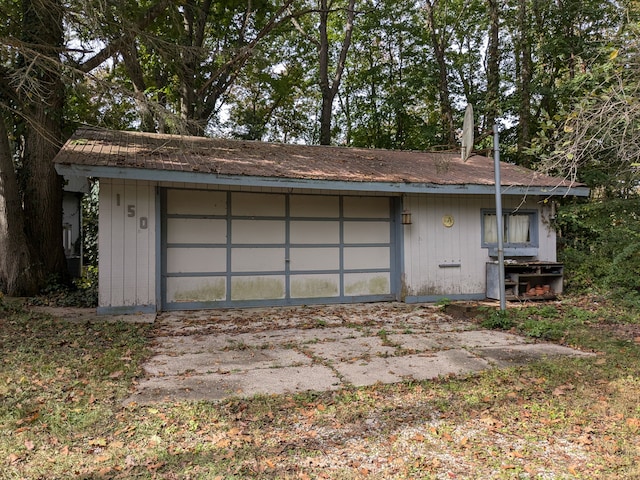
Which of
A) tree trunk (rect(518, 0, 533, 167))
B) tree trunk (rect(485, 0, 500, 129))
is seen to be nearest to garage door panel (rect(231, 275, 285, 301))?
tree trunk (rect(518, 0, 533, 167))

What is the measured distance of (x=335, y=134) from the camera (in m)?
20.9

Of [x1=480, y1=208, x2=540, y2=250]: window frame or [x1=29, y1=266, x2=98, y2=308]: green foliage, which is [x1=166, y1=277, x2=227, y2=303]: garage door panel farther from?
[x1=480, y1=208, x2=540, y2=250]: window frame

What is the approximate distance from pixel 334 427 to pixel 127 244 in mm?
5162

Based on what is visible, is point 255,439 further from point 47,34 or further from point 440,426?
point 47,34

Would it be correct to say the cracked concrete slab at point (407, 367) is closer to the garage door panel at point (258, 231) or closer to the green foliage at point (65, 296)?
the garage door panel at point (258, 231)

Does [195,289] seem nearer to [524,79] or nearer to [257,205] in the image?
[257,205]

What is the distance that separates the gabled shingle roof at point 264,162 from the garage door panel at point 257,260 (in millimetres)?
1516

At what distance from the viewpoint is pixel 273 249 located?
8008mm

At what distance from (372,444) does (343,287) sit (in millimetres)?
5800

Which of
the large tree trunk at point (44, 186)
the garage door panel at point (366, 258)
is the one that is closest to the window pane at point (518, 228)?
the garage door panel at point (366, 258)

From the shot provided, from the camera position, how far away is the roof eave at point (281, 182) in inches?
239

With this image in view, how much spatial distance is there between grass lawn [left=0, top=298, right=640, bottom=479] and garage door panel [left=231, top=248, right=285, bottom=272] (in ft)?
11.9

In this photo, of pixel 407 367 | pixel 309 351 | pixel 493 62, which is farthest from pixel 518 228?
pixel 493 62

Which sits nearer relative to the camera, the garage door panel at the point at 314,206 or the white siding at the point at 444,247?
the garage door panel at the point at 314,206
